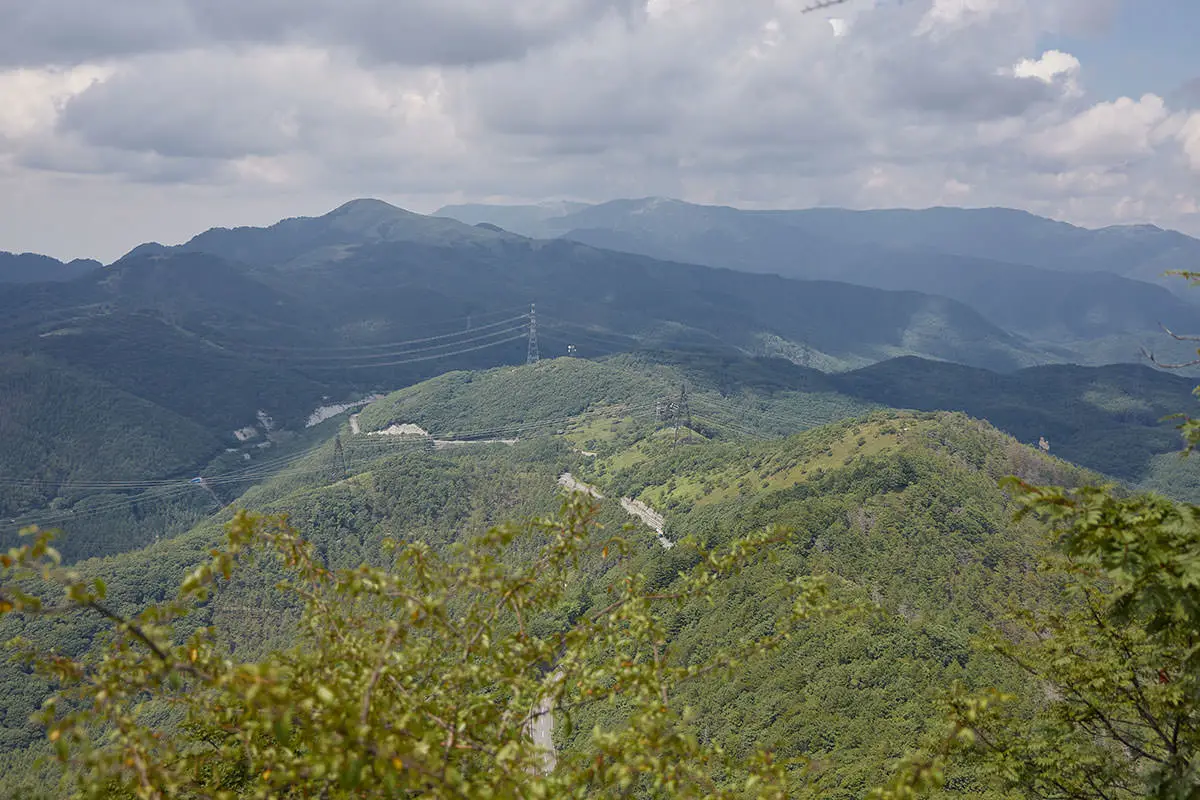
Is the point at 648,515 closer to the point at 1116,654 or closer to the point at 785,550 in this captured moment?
the point at 785,550

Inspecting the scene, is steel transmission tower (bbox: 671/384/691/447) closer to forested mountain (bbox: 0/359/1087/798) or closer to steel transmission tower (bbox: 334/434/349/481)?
forested mountain (bbox: 0/359/1087/798)

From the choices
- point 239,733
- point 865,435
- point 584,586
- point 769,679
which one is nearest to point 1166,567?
point 239,733

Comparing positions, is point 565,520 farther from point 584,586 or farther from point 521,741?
point 584,586

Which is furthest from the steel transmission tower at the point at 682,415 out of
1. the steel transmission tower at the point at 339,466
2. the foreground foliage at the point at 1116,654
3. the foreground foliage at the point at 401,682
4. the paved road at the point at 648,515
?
the foreground foliage at the point at 401,682

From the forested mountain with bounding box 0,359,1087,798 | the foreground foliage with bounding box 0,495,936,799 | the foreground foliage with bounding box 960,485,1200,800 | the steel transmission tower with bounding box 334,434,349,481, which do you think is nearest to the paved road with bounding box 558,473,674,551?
the forested mountain with bounding box 0,359,1087,798

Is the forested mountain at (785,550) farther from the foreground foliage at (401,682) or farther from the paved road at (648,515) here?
the paved road at (648,515)

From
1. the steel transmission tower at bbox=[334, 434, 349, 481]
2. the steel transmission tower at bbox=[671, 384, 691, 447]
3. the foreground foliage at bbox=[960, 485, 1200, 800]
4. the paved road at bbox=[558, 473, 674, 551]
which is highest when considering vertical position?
the foreground foliage at bbox=[960, 485, 1200, 800]

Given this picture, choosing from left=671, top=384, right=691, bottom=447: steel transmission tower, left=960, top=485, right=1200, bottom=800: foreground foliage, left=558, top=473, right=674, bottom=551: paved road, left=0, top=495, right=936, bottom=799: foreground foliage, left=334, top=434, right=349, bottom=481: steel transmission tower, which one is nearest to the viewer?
left=0, top=495, right=936, bottom=799: foreground foliage

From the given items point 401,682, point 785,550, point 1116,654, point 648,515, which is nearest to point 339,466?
point 648,515
